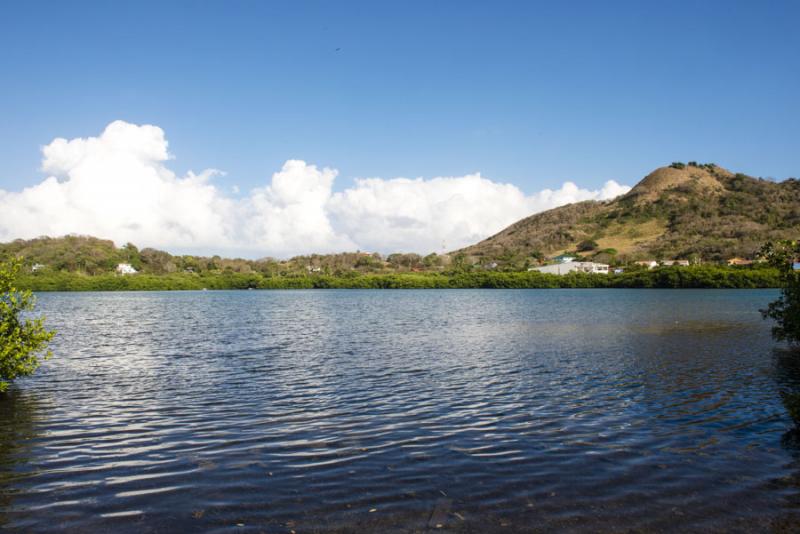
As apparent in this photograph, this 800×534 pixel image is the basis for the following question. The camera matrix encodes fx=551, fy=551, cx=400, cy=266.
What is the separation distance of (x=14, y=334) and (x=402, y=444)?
1580 cm

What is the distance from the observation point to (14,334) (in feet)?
67.8

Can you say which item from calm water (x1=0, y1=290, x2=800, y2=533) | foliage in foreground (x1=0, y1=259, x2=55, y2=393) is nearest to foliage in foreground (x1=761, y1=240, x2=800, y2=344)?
calm water (x1=0, y1=290, x2=800, y2=533)

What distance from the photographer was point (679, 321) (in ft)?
196

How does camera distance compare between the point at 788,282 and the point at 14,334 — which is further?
the point at 788,282

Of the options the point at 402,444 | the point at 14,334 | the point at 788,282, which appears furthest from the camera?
the point at 788,282

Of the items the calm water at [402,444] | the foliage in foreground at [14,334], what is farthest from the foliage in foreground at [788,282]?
the foliage in foreground at [14,334]

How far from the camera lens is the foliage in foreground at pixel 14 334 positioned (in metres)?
20.4

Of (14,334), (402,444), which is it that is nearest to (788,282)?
(402,444)

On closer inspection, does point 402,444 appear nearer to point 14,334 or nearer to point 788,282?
point 14,334

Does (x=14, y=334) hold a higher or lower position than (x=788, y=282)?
lower

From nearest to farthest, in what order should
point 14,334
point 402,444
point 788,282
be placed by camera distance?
point 402,444, point 14,334, point 788,282

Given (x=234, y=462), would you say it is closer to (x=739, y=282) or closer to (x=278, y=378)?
(x=278, y=378)

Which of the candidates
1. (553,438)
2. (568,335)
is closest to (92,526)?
(553,438)

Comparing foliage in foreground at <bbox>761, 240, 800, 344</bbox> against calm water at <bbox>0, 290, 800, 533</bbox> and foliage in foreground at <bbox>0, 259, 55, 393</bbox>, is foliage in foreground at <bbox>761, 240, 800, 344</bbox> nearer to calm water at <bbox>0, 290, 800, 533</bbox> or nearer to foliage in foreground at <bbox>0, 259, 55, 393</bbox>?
calm water at <bbox>0, 290, 800, 533</bbox>
